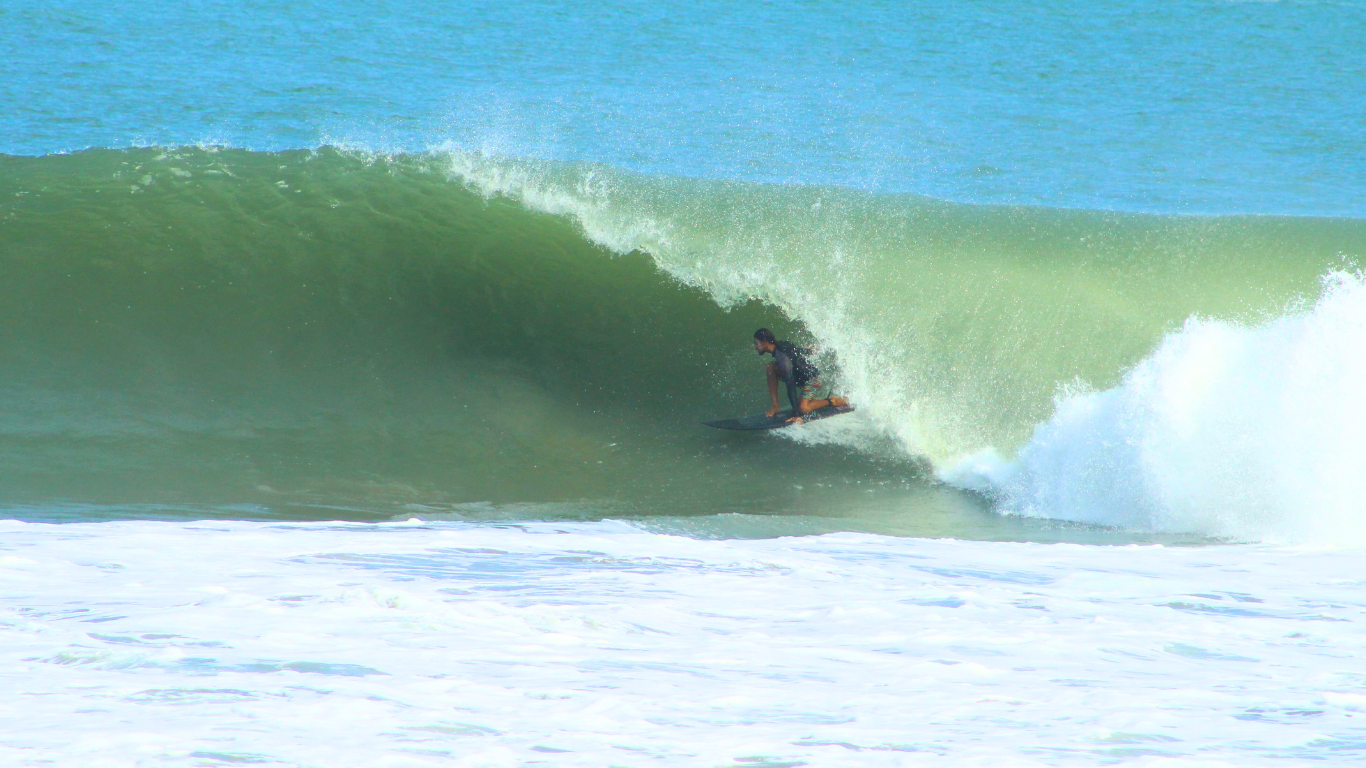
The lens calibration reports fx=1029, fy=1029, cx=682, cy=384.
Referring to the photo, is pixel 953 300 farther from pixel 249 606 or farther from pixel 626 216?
pixel 249 606

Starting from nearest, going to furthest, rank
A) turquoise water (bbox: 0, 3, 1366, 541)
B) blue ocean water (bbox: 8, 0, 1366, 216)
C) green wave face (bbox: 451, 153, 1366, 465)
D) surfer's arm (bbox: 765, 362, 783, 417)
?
turquoise water (bbox: 0, 3, 1366, 541), surfer's arm (bbox: 765, 362, 783, 417), green wave face (bbox: 451, 153, 1366, 465), blue ocean water (bbox: 8, 0, 1366, 216)

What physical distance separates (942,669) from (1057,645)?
0.59 metres

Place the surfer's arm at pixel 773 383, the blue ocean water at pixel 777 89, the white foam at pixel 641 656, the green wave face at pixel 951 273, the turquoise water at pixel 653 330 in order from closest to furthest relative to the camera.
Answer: the white foam at pixel 641 656 → the turquoise water at pixel 653 330 → the surfer's arm at pixel 773 383 → the green wave face at pixel 951 273 → the blue ocean water at pixel 777 89

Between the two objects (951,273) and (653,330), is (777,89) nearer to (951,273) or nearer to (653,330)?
(951,273)

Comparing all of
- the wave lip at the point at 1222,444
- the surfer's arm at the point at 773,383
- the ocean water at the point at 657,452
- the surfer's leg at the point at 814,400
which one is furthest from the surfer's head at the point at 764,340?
the wave lip at the point at 1222,444

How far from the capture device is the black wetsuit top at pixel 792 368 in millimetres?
7543

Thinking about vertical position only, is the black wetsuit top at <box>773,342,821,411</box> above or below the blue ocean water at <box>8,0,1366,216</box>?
below

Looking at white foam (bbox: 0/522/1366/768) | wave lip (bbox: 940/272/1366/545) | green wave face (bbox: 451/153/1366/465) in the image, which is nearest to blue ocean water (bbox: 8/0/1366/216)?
green wave face (bbox: 451/153/1366/465)

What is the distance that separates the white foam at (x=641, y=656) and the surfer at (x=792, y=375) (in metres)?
2.64

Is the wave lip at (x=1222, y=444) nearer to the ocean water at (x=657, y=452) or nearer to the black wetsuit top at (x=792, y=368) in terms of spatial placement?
the ocean water at (x=657, y=452)

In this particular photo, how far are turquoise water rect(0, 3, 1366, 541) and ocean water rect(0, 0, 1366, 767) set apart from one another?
0.04 meters

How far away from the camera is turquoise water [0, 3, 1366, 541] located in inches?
257

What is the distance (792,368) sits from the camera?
7.55m

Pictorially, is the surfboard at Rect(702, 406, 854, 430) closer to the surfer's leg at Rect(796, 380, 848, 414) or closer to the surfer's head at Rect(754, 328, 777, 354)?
the surfer's leg at Rect(796, 380, 848, 414)
